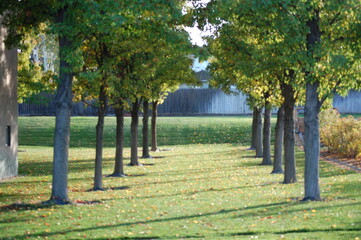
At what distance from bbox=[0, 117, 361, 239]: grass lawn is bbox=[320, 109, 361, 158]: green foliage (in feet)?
8.14

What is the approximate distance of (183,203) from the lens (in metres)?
14.4

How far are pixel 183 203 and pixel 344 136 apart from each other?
15127 mm

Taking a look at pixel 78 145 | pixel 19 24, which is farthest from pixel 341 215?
pixel 78 145

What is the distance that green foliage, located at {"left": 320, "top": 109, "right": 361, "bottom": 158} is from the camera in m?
26.7

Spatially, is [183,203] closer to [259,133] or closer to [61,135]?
[61,135]

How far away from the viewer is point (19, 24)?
14.3m

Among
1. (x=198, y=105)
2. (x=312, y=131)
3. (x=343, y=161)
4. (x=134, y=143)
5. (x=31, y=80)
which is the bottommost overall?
(x=343, y=161)

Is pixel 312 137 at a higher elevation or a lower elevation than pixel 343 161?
Result: higher

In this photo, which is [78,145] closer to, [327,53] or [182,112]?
[182,112]

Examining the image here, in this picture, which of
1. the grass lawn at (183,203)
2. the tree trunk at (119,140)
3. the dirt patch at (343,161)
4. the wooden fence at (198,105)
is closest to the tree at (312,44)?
the grass lawn at (183,203)

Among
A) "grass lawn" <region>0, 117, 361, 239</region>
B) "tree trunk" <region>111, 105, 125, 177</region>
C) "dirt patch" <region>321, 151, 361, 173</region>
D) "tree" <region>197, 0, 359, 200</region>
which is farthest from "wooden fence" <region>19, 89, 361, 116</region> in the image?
"tree" <region>197, 0, 359, 200</region>

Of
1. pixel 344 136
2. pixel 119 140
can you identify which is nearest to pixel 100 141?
pixel 119 140

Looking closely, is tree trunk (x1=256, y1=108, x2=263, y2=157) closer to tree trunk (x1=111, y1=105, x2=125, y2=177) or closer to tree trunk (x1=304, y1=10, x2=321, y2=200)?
tree trunk (x1=111, y1=105, x2=125, y2=177)

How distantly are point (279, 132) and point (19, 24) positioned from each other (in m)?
11.6
